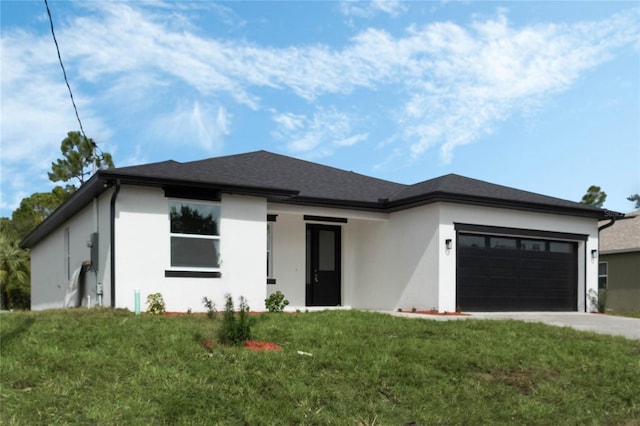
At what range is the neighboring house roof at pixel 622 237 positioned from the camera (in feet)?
75.2

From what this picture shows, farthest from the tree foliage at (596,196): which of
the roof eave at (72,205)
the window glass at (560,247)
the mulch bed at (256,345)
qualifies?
the mulch bed at (256,345)

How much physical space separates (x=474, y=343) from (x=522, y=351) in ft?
2.38

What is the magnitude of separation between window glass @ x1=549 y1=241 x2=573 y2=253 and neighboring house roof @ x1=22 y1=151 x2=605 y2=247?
98 cm

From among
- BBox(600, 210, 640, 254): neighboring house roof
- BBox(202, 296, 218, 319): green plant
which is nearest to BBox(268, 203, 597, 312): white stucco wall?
BBox(202, 296, 218, 319): green plant

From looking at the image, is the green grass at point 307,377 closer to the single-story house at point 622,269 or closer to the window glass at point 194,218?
the window glass at point 194,218

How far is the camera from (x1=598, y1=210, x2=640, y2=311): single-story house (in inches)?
886

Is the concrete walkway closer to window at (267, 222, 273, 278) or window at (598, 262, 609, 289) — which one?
window at (267, 222, 273, 278)

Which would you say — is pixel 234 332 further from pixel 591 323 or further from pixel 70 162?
pixel 70 162

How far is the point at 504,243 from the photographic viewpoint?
53.8ft

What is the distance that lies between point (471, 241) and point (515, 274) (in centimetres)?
195

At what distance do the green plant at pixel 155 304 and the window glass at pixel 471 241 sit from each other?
25.8 ft

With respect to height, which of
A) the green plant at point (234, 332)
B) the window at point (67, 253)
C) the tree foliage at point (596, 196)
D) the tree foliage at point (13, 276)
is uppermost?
the tree foliage at point (596, 196)

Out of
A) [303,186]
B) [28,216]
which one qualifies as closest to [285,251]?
[303,186]

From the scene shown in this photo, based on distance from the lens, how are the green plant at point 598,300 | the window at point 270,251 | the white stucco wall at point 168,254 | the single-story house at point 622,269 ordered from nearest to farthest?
1. the white stucco wall at point 168,254
2. the window at point 270,251
3. the green plant at point 598,300
4. the single-story house at point 622,269
